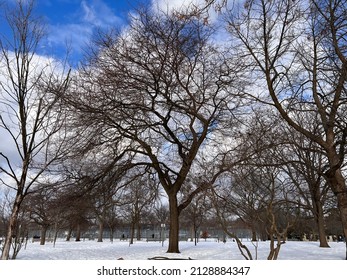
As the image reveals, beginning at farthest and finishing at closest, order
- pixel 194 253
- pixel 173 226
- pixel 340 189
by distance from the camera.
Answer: pixel 194 253
pixel 173 226
pixel 340 189

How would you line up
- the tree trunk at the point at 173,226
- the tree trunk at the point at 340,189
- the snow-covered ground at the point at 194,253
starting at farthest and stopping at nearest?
the tree trunk at the point at 173,226 → the snow-covered ground at the point at 194,253 → the tree trunk at the point at 340,189

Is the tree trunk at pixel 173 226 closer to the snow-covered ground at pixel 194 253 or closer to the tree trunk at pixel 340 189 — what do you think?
the snow-covered ground at pixel 194 253

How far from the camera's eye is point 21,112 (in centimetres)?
802

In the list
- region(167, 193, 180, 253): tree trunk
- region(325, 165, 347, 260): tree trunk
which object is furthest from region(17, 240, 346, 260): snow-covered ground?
region(325, 165, 347, 260): tree trunk

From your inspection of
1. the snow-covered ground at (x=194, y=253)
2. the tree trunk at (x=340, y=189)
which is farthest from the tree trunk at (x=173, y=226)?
the tree trunk at (x=340, y=189)

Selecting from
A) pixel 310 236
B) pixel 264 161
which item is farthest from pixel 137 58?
pixel 310 236

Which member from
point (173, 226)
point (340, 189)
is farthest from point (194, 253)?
point (340, 189)

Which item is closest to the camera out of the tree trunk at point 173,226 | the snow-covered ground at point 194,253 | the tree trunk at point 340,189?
the tree trunk at point 340,189

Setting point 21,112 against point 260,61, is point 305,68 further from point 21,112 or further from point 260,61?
point 21,112

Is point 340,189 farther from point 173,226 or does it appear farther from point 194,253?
point 194,253

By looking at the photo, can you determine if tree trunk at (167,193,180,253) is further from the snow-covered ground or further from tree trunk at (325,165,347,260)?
tree trunk at (325,165,347,260)

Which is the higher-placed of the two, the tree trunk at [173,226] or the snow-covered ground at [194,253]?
the tree trunk at [173,226]

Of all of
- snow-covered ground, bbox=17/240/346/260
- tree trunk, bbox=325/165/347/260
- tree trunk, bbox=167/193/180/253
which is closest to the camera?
tree trunk, bbox=325/165/347/260

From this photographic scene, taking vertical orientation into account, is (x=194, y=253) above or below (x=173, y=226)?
below
